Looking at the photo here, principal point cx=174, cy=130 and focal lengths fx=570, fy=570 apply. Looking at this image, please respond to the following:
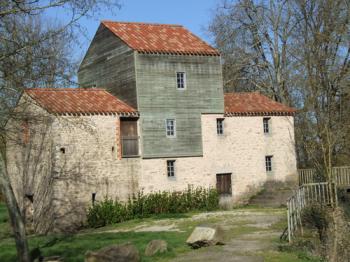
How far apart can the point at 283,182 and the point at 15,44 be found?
22.6 m

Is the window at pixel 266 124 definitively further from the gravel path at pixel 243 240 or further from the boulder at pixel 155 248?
the boulder at pixel 155 248

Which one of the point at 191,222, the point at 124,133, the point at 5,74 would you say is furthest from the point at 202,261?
the point at 124,133

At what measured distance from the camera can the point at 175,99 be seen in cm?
3103

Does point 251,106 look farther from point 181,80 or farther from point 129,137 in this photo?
point 129,137

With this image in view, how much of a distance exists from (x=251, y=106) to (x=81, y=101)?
1036cm

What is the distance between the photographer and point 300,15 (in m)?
40.1

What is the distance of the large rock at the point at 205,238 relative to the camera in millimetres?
17109

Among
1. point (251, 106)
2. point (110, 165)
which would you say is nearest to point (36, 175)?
point (110, 165)

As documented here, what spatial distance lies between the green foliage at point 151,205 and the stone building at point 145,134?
44 centimetres

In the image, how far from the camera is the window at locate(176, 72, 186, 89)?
31.3 meters

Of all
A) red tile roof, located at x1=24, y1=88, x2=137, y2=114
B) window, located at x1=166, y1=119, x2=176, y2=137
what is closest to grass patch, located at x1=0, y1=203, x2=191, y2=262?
red tile roof, located at x1=24, y1=88, x2=137, y2=114

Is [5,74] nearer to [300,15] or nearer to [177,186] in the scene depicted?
[177,186]

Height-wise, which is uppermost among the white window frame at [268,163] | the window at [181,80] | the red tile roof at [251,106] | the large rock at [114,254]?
the window at [181,80]

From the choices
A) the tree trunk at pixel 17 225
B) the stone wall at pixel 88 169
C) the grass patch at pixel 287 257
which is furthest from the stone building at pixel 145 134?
the grass patch at pixel 287 257
